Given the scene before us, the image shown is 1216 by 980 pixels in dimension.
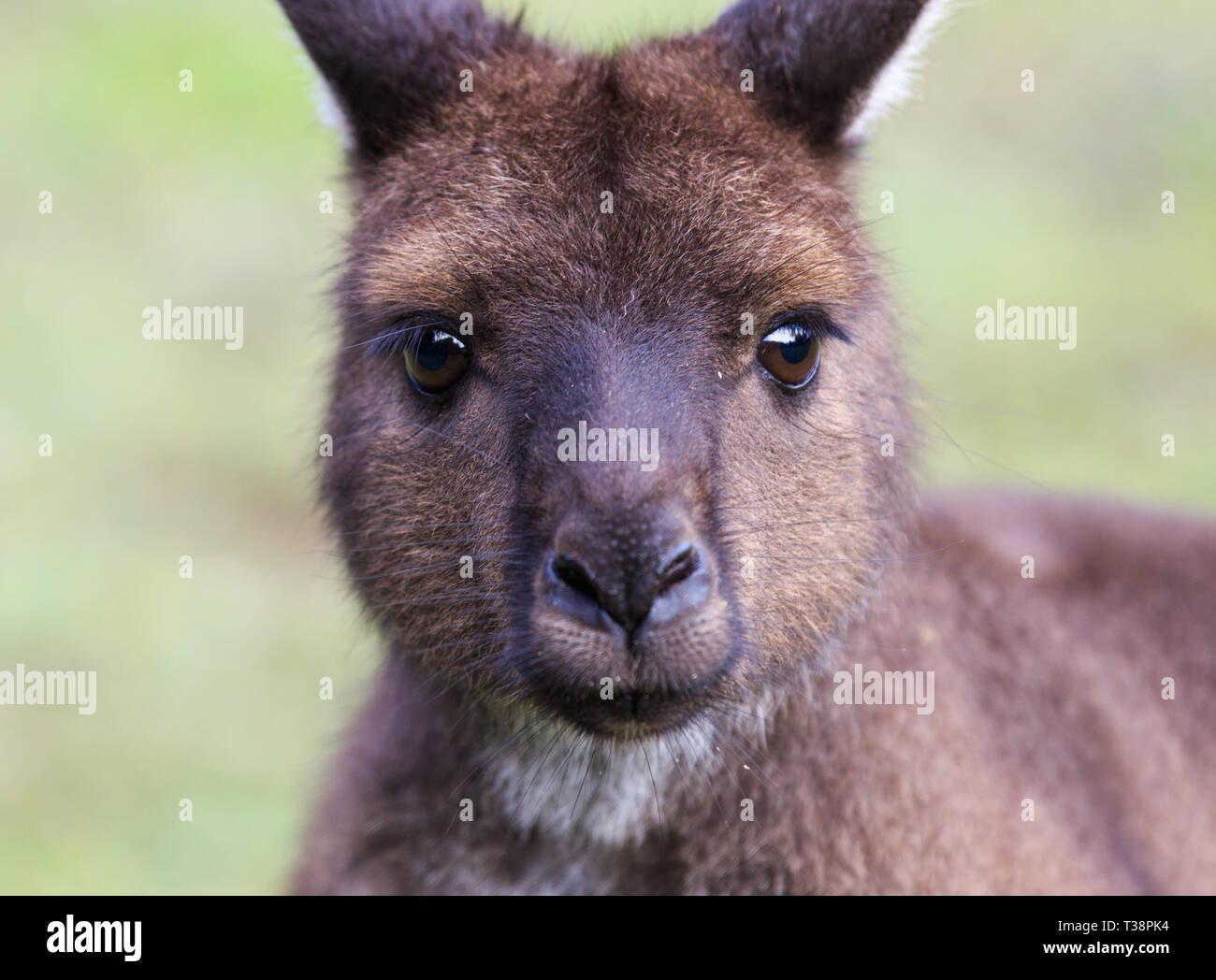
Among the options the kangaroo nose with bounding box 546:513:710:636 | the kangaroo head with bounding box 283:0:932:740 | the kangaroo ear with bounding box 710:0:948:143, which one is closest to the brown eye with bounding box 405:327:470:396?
the kangaroo head with bounding box 283:0:932:740

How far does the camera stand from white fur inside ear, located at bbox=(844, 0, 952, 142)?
5289 millimetres

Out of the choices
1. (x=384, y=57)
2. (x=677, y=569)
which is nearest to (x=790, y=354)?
(x=677, y=569)

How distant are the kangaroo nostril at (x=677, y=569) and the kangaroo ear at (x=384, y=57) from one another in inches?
87.1

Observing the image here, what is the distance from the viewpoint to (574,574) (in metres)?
4.41

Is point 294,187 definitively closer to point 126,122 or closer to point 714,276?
point 126,122

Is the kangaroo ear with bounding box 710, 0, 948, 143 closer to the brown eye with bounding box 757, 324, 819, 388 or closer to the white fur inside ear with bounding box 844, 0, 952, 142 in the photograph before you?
the white fur inside ear with bounding box 844, 0, 952, 142

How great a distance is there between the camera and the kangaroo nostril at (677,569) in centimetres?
433

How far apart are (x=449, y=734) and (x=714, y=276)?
7.04 feet

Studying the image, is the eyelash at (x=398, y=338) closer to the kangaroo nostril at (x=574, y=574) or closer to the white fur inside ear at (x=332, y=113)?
the white fur inside ear at (x=332, y=113)

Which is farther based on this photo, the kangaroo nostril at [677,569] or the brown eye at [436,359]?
the brown eye at [436,359]

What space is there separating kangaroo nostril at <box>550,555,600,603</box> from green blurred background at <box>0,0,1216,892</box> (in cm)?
205

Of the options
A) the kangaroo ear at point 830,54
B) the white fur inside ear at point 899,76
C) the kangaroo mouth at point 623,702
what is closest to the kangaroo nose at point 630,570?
the kangaroo mouth at point 623,702

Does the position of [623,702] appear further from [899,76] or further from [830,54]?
[899,76]

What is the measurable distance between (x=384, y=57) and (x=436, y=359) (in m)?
1.32
